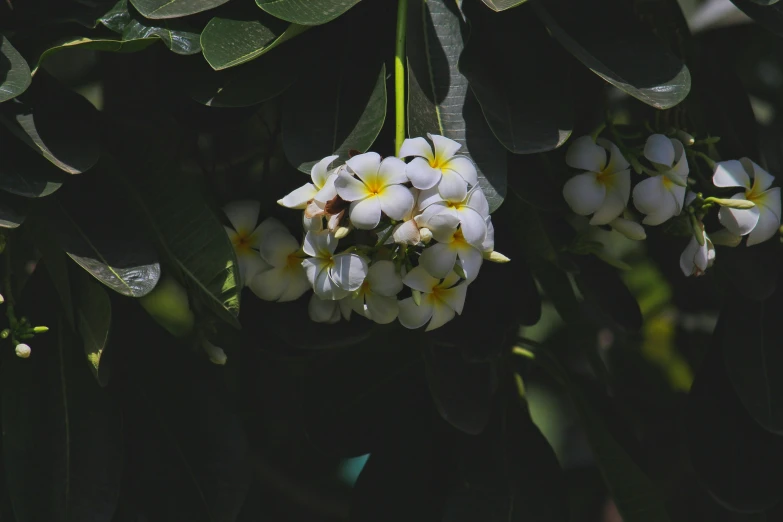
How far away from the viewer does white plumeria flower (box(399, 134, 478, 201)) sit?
63 centimetres

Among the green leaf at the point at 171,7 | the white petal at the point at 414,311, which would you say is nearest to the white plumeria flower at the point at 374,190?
the white petal at the point at 414,311

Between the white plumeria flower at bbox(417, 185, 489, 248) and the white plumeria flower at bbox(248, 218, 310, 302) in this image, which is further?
the white plumeria flower at bbox(248, 218, 310, 302)

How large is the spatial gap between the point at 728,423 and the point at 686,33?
0.47 metres

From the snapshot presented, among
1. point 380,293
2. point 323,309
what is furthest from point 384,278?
point 323,309

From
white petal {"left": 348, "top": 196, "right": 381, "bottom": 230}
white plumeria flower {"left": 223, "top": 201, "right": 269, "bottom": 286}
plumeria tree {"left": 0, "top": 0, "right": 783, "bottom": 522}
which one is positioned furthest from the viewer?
white plumeria flower {"left": 223, "top": 201, "right": 269, "bottom": 286}

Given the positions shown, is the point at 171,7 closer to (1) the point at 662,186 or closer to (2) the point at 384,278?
(2) the point at 384,278

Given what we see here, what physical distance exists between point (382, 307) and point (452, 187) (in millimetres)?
141

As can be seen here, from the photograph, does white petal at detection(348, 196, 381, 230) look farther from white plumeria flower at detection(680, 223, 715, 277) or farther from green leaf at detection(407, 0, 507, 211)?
white plumeria flower at detection(680, 223, 715, 277)

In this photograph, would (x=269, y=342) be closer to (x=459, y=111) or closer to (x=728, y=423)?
(x=459, y=111)

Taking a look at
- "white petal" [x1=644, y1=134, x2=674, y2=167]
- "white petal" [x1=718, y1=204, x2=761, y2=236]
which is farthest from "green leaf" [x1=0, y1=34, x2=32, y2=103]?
"white petal" [x1=718, y1=204, x2=761, y2=236]

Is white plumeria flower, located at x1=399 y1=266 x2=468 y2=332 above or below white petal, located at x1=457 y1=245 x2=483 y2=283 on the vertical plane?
below

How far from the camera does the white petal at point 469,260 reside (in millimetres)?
649

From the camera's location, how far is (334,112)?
2.59 feet

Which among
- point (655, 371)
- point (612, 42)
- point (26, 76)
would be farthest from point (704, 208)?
point (26, 76)
